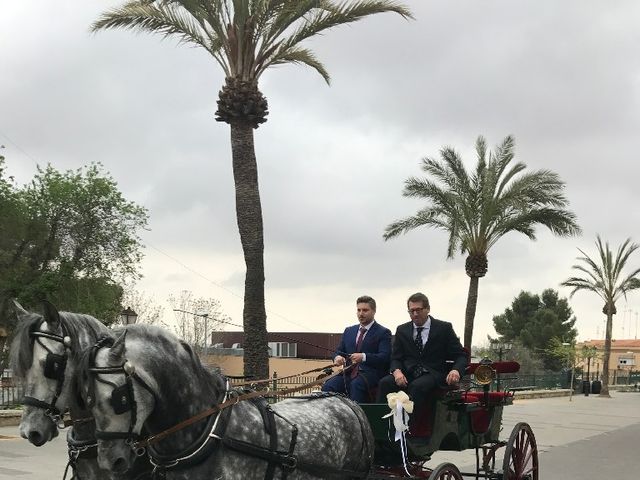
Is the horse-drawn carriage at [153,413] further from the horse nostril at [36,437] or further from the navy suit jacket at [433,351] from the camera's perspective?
the navy suit jacket at [433,351]

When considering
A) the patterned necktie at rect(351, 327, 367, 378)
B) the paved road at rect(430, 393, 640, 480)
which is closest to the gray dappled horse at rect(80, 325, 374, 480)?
the patterned necktie at rect(351, 327, 367, 378)

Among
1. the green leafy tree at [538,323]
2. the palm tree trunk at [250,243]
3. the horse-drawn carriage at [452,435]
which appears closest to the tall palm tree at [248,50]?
Result: the palm tree trunk at [250,243]

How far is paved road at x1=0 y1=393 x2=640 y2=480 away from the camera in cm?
1141

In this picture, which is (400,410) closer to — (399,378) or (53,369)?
(399,378)

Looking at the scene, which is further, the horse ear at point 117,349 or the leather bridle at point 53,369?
the leather bridle at point 53,369

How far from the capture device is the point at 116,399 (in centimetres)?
398

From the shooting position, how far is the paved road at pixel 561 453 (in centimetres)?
1141

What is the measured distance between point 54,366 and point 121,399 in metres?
0.80

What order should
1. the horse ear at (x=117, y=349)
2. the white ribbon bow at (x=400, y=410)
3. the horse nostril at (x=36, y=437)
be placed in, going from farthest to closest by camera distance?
the white ribbon bow at (x=400, y=410), the horse nostril at (x=36, y=437), the horse ear at (x=117, y=349)

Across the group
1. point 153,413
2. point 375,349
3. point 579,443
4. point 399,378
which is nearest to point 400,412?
point 399,378

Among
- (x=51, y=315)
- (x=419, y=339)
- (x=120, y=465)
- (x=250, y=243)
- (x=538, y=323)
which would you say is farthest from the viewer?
(x=538, y=323)

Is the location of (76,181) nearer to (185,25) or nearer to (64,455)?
(185,25)

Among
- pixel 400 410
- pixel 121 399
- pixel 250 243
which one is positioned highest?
pixel 250 243

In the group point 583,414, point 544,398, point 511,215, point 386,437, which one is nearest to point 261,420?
point 386,437
